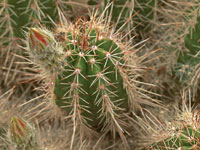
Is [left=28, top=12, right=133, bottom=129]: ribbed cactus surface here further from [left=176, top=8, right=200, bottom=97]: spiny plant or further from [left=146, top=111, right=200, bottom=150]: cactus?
[left=176, top=8, right=200, bottom=97]: spiny plant

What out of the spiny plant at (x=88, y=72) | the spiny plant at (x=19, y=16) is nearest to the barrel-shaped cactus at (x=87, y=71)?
the spiny plant at (x=88, y=72)

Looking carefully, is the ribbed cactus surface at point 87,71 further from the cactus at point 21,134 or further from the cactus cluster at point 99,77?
the cactus at point 21,134

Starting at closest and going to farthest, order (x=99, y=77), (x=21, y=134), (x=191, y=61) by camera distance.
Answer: (x=21, y=134) < (x=99, y=77) < (x=191, y=61)

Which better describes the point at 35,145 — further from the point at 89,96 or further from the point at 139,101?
the point at 139,101

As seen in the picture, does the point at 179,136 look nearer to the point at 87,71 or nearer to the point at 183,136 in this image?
the point at 183,136

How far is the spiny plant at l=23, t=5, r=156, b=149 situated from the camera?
1.45 metres

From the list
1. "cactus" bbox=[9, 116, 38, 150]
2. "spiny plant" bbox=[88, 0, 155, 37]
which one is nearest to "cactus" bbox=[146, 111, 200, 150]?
"cactus" bbox=[9, 116, 38, 150]

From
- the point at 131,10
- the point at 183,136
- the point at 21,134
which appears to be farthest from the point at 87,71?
the point at 131,10

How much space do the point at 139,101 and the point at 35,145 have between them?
0.59 meters

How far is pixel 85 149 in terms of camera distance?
5.69 ft

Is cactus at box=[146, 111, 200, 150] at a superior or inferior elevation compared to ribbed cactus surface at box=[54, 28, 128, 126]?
inferior

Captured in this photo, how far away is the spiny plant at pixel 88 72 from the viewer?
1.45m

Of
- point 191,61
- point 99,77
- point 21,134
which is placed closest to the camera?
point 21,134

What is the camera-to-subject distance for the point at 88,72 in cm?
149
